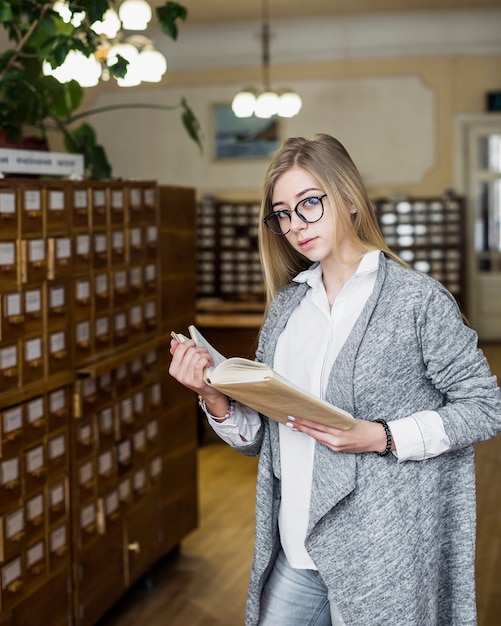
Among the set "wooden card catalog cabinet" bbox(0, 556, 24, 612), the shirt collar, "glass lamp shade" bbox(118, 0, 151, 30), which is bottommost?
"wooden card catalog cabinet" bbox(0, 556, 24, 612)

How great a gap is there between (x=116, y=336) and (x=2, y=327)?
89 cm

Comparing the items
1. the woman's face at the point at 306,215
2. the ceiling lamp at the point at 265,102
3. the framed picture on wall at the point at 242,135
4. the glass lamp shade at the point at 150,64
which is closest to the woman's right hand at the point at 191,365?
the woman's face at the point at 306,215

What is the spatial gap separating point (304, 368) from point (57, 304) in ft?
4.94

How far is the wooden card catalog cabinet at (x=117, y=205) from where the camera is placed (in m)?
3.58

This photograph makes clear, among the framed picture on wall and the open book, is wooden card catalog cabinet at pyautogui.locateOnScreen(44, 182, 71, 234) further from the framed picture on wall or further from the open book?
the framed picture on wall

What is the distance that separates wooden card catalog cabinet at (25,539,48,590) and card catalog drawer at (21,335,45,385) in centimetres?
56

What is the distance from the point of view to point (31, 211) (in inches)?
116

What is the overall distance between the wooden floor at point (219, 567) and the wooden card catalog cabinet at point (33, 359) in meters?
1.30

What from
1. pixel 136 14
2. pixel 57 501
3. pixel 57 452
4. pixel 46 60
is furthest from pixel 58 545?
pixel 136 14

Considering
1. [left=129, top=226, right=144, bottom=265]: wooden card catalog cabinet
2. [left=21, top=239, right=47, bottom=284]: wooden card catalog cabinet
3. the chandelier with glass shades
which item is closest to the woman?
[left=21, top=239, right=47, bottom=284]: wooden card catalog cabinet

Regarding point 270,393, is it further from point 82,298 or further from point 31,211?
point 82,298

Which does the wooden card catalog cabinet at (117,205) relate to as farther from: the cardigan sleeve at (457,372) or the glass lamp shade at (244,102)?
the glass lamp shade at (244,102)

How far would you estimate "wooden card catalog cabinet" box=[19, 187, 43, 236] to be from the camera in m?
2.89

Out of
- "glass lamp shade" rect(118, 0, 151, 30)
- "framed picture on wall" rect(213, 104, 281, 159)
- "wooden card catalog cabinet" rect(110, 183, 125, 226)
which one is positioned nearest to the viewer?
"wooden card catalog cabinet" rect(110, 183, 125, 226)
